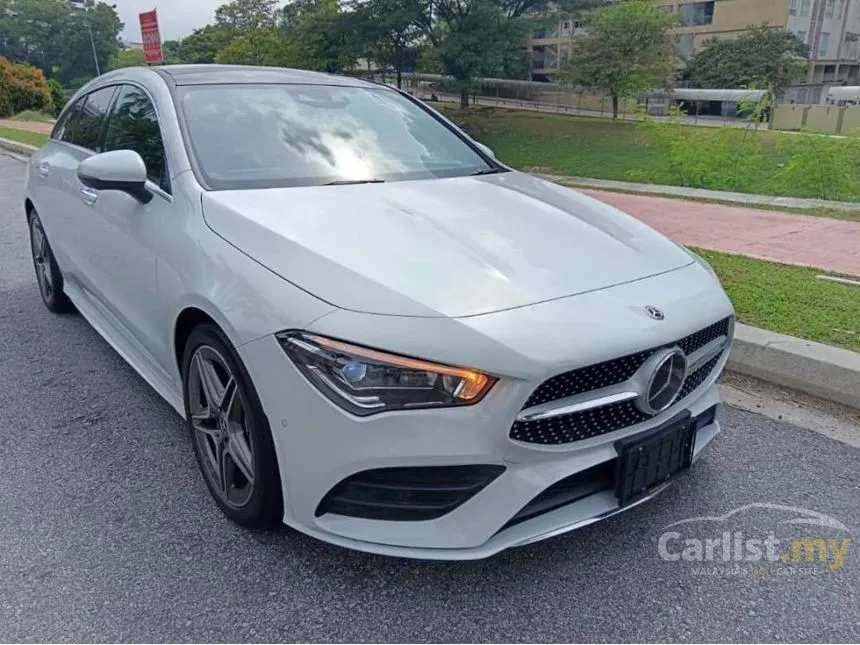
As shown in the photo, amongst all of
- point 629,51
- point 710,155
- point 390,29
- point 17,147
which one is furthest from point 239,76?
point 390,29

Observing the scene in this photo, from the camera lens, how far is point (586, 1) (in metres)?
35.0

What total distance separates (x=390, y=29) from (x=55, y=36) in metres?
69.7

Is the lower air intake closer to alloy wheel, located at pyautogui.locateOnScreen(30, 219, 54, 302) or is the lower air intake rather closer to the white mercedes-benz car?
the white mercedes-benz car

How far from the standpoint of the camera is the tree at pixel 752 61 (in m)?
43.9

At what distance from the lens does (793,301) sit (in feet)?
15.0

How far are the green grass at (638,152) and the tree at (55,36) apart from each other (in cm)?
6605

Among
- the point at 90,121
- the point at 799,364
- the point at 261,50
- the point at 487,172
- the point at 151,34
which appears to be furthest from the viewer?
the point at 261,50

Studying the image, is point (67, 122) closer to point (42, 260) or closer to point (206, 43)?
point (42, 260)

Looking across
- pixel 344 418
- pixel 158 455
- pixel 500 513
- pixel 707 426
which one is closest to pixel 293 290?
pixel 344 418

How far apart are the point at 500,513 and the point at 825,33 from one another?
6176cm

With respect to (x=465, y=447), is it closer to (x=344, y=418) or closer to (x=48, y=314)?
(x=344, y=418)

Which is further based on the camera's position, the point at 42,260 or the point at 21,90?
the point at 21,90

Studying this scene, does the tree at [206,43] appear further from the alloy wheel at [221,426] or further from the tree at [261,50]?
the alloy wheel at [221,426]

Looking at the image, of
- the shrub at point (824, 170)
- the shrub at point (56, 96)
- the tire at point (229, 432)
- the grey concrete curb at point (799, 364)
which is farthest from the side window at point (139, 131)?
the shrub at point (56, 96)
